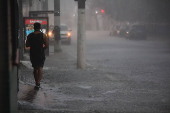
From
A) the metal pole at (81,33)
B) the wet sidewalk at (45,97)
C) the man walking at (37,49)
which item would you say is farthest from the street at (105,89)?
the man walking at (37,49)

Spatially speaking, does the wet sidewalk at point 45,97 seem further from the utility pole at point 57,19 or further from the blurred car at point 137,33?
the blurred car at point 137,33

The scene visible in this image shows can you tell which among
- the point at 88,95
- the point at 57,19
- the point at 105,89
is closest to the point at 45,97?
the point at 88,95

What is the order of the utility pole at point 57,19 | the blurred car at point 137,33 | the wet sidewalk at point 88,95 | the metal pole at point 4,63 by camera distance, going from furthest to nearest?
1. the blurred car at point 137,33
2. the utility pole at point 57,19
3. the wet sidewalk at point 88,95
4. the metal pole at point 4,63

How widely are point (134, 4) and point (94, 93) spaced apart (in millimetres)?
39111

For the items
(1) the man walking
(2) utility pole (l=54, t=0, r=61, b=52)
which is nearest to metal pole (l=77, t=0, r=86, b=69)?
(1) the man walking

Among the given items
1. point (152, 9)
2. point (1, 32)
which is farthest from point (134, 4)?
point (1, 32)

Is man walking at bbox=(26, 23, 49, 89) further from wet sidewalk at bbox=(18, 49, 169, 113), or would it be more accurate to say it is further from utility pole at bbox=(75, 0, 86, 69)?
utility pole at bbox=(75, 0, 86, 69)

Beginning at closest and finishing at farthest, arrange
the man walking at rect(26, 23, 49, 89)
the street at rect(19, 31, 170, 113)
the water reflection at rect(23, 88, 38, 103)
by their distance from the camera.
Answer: the street at rect(19, 31, 170, 113)
the water reflection at rect(23, 88, 38, 103)
the man walking at rect(26, 23, 49, 89)

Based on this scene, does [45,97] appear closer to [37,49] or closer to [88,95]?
[88,95]

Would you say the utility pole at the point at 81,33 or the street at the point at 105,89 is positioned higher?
the utility pole at the point at 81,33

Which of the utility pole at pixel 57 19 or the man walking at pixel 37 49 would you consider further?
the utility pole at pixel 57 19

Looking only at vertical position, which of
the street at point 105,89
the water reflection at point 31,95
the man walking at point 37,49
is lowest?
the street at point 105,89

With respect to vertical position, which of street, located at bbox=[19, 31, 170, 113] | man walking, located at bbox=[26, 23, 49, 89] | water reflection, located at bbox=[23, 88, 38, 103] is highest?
man walking, located at bbox=[26, 23, 49, 89]

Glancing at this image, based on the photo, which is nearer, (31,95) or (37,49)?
(31,95)
